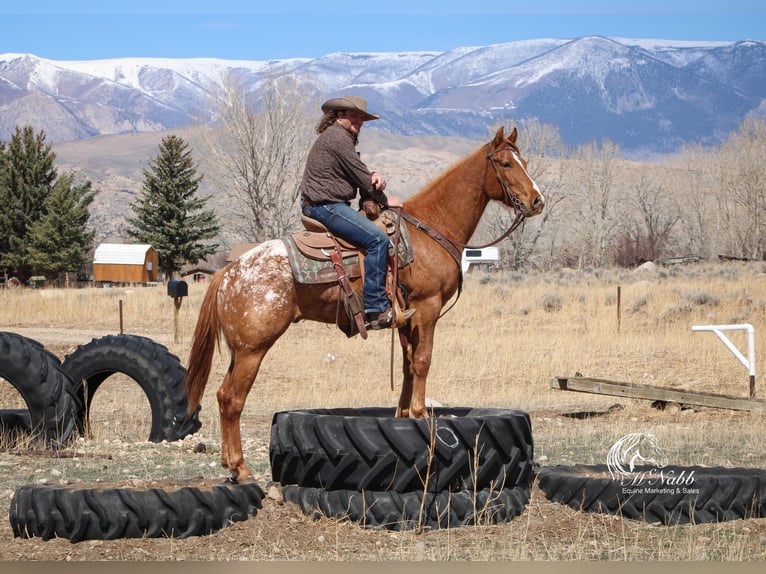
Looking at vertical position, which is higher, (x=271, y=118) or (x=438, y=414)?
(x=271, y=118)

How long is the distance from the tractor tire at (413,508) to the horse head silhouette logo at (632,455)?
1.25 meters

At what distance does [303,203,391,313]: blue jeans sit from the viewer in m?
7.89

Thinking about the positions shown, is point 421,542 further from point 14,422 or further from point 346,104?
point 14,422

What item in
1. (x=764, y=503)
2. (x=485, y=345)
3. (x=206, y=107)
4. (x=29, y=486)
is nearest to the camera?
(x=29, y=486)

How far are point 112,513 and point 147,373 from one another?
4301mm

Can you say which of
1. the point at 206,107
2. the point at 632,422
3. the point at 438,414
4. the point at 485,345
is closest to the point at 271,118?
the point at 206,107

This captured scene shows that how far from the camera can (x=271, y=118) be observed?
56156mm

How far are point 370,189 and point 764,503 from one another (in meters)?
3.66

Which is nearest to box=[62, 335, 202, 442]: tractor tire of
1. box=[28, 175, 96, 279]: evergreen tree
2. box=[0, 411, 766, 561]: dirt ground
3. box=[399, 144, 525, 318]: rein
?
box=[0, 411, 766, 561]: dirt ground

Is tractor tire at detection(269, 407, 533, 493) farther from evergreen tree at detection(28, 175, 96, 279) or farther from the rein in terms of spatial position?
evergreen tree at detection(28, 175, 96, 279)

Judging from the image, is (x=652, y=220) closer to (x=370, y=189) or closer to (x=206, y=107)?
(x=206, y=107)

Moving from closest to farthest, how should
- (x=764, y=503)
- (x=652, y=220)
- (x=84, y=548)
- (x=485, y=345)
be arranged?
(x=84, y=548) < (x=764, y=503) < (x=485, y=345) < (x=652, y=220)

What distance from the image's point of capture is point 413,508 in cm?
677

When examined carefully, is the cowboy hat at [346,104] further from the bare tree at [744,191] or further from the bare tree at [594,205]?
the bare tree at [594,205]
